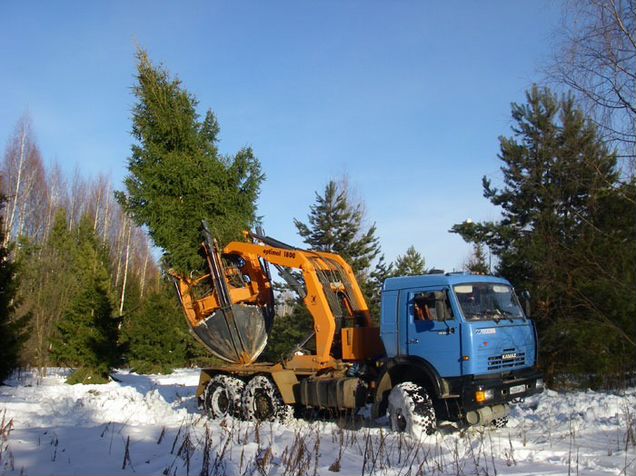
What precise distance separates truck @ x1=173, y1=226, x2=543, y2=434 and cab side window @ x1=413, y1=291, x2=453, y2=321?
0.02m

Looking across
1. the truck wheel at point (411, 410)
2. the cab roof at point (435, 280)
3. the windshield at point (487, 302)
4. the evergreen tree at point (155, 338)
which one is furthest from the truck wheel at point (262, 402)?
the evergreen tree at point (155, 338)

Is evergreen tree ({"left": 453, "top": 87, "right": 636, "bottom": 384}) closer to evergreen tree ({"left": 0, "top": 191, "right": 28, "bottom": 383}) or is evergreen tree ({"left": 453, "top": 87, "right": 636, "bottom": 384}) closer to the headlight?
the headlight

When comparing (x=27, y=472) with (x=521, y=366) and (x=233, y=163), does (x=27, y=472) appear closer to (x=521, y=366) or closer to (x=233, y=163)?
(x=521, y=366)

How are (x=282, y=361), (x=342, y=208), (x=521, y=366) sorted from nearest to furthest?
(x=521, y=366), (x=282, y=361), (x=342, y=208)

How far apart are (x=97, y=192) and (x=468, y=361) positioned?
4359cm

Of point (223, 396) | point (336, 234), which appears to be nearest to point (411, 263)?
point (336, 234)

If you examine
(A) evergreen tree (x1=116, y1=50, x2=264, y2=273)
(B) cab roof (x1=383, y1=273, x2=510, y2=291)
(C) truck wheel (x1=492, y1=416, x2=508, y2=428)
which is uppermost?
(A) evergreen tree (x1=116, y1=50, x2=264, y2=273)

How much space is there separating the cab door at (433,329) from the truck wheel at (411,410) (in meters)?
0.49

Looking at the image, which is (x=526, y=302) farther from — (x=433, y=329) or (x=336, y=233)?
(x=336, y=233)

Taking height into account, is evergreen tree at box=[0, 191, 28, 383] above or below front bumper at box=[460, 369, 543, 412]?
above

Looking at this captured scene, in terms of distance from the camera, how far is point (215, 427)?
9.45 meters

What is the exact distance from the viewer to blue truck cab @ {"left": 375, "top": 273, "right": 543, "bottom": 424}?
28.5 ft

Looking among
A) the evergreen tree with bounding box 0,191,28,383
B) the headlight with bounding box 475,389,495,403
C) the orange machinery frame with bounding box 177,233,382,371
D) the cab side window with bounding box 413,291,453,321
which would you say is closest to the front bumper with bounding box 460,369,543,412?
the headlight with bounding box 475,389,495,403

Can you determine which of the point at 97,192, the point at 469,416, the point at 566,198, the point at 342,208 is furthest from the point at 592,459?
the point at 97,192
